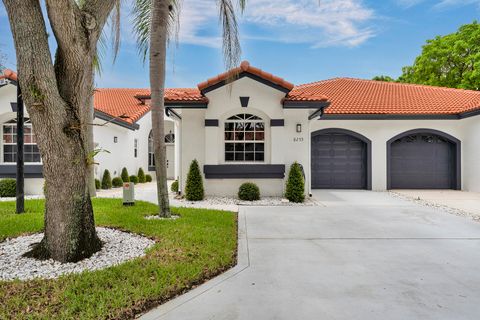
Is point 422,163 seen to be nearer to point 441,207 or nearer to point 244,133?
point 441,207

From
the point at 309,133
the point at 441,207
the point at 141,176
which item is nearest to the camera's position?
the point at 441,207

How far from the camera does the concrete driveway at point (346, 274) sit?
10.4 ft

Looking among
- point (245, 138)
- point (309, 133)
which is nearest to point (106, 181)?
point (245, 138)

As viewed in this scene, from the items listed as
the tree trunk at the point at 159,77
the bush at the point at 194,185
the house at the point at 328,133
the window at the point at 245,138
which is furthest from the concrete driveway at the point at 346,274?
the window at the point at 245,138

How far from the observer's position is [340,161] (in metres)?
13.7

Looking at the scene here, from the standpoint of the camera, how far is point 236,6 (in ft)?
23.0

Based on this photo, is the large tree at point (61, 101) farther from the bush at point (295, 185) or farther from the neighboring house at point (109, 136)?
the bush at point (295, 185)

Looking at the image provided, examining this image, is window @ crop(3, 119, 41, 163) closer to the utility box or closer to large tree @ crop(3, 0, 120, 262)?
the utility box

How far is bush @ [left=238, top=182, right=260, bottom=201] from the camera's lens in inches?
402

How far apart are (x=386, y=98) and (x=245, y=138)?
29.4 feet

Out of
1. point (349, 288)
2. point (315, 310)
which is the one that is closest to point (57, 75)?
point (315, 310)

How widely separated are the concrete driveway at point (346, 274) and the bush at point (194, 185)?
10.1 ft

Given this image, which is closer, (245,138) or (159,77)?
(159,77)

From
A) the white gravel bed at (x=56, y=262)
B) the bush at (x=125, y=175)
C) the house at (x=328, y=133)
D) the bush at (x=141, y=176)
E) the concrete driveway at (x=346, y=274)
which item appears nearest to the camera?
the concrete driveway at (x=346, y=274)
